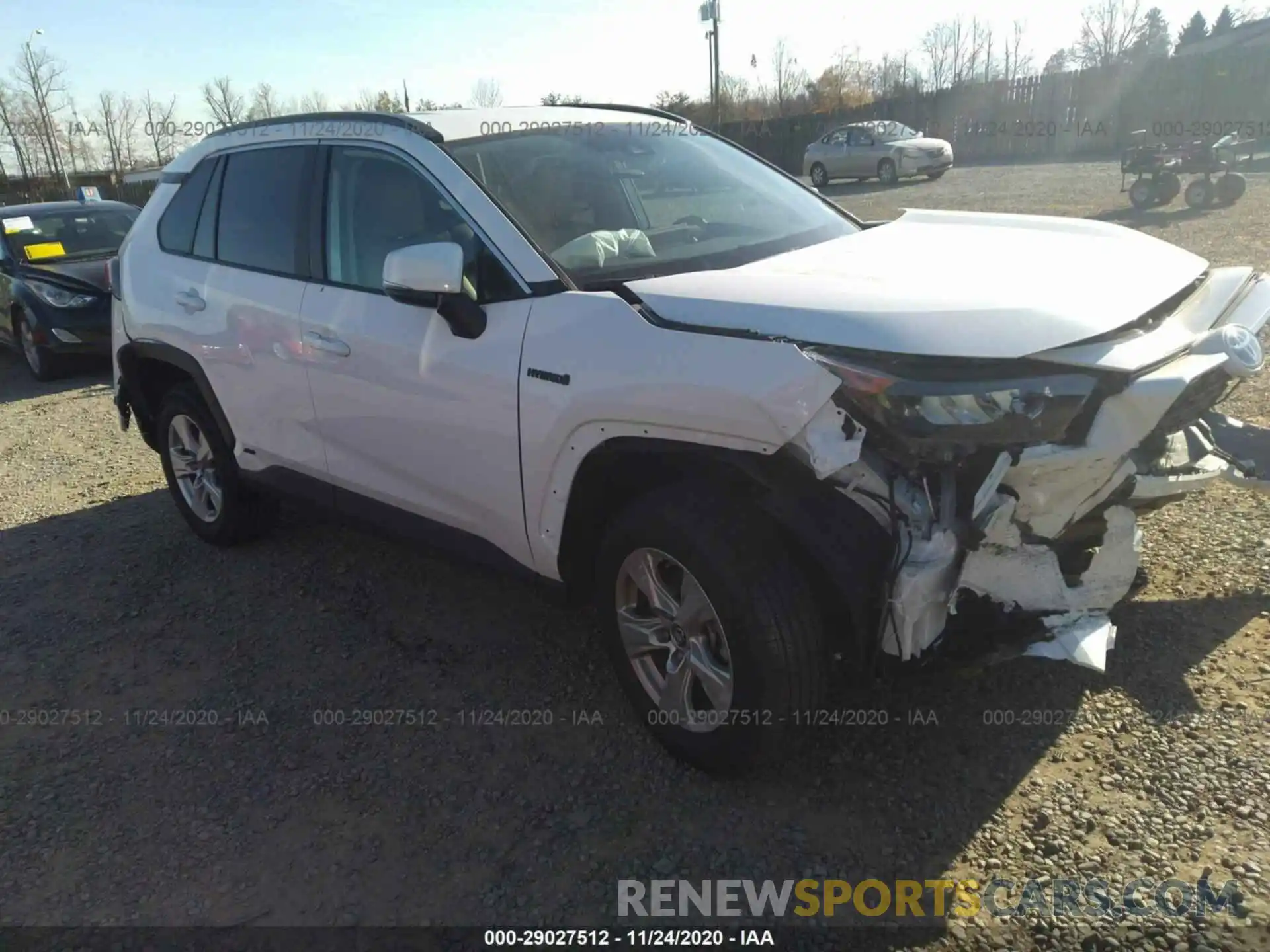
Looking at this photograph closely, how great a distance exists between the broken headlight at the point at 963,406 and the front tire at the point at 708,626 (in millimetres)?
477

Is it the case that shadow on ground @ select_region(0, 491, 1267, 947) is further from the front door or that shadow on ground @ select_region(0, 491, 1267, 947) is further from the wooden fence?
the wooden fence

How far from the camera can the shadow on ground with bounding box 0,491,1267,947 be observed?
259 centimetres

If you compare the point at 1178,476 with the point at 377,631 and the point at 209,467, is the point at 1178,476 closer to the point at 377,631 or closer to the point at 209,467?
the point at 377,631

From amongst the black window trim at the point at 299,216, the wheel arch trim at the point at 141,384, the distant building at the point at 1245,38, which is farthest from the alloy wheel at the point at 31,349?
the distant building at the point at 1245,38

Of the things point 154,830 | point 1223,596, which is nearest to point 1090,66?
point 1223,596

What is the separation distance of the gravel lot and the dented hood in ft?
3.06

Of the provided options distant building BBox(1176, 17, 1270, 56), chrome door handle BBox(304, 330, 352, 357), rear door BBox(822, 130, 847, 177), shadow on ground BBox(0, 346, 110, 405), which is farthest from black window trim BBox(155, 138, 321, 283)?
distant building BBox(1176, 17, 1270, 56)

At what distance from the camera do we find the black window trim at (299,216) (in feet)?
12.5

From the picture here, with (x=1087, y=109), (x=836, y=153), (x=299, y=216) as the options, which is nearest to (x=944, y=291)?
(x=299, y=216)

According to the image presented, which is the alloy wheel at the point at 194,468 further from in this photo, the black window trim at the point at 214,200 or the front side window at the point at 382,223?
the front side window at the point at 382,223

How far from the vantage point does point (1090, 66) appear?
30891 millimetres

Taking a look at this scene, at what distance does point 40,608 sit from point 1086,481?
4.48 meters

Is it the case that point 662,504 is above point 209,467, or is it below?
above

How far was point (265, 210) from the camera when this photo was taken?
406 centimetres
